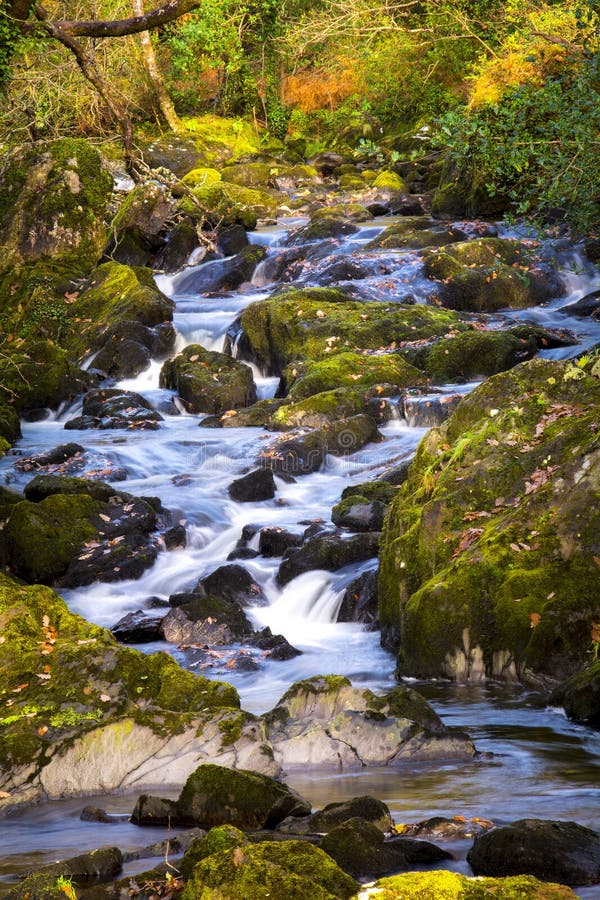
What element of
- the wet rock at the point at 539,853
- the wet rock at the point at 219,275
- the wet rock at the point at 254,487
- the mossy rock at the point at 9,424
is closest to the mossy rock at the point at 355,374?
the wet rock at the point at 254,487

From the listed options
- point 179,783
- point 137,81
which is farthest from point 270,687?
point 137,81

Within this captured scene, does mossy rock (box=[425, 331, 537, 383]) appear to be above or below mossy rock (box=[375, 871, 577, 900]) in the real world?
above

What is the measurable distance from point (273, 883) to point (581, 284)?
20820 millimetres

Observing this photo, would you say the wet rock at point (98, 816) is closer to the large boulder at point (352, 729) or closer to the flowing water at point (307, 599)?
the flowing water at point (307, 599)

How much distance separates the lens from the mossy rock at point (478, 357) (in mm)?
17656

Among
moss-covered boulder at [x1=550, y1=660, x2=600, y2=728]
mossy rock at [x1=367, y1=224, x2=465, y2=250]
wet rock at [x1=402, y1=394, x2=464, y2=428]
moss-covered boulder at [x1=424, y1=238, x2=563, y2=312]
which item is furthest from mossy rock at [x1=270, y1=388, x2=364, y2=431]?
moss-covered boulder at [x1=550, y1=660, x2=600, y2=728]

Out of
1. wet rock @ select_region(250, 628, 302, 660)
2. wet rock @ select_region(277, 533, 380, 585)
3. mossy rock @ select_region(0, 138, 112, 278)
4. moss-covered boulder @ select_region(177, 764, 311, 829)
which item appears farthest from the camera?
mossy rock @ select_region(0, 138, 112, 278)

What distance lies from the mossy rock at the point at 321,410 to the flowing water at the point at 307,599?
571 mm

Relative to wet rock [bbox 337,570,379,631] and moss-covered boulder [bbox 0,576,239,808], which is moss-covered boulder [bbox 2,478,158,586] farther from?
moss-covered boulder [bbox 0,576,239,808]

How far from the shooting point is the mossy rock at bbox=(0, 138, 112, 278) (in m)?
25.1

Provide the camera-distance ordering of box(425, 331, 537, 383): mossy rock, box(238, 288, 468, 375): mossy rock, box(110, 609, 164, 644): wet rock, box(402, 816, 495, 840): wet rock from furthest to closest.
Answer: box(238, 288, 468, 375): mossy rock, box(425, 331, 537, 383): mossy rock, box(110, 609, 164, 644): wet rock, box(402, 816, 495, 840): wet rock

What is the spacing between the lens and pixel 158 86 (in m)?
39.0

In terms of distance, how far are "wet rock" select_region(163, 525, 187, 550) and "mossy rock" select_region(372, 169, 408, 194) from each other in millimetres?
22076

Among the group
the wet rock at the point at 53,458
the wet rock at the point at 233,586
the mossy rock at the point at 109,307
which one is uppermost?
the mossy rock at the point at 109,307
